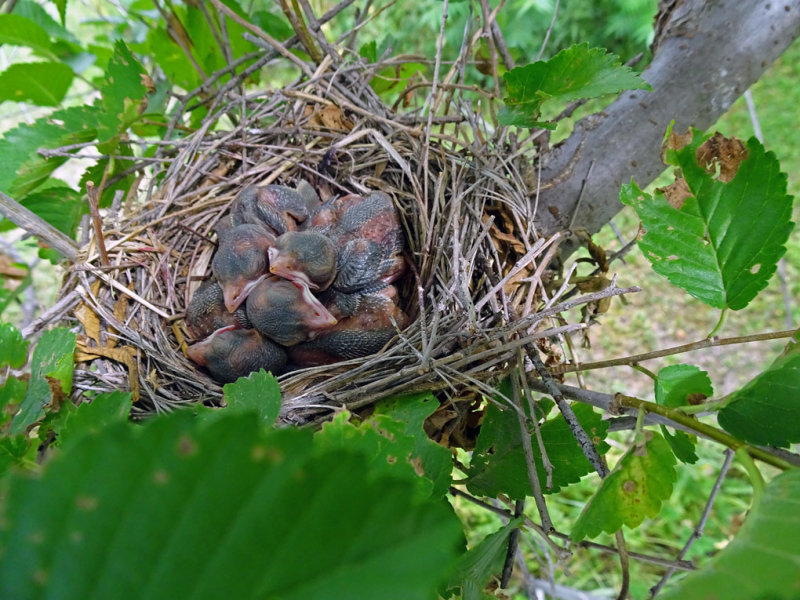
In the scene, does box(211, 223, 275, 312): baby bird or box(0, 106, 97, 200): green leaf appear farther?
box(211, 223, 275, 312): baby bird

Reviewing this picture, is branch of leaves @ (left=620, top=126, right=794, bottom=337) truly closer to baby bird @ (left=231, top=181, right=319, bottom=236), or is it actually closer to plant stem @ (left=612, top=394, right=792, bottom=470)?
plant stem @ (left=612, top=394, right=792, bottom=470)

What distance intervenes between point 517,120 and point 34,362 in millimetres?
717

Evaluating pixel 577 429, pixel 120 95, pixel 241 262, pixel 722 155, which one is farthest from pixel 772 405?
pixel 120 95

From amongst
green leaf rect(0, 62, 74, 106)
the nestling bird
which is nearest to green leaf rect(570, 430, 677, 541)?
the nestling bird

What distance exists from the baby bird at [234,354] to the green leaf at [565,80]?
0.60m

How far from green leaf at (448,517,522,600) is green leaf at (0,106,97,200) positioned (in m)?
0.87

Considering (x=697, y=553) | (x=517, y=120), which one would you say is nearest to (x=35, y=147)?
(x=517, y=120)

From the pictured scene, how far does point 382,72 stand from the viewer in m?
1.12

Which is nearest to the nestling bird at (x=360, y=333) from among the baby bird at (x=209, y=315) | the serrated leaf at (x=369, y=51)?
the baby bird at (x=209, y=315)

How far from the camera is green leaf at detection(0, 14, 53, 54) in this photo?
2.90ft

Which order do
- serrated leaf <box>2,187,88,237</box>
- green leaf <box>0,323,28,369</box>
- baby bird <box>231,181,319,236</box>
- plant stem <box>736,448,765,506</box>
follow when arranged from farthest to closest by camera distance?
1. baby bird <box>231,181,319,236</box>
2. serrated leaf <box>2,187,88,237</box>
3. green leaf <box>0,323,28,369</box>
4. plant stem <box>736,448,765,506</box>

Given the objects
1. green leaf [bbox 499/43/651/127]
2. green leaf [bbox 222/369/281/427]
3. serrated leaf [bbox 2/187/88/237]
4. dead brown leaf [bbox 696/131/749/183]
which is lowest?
green leaf [bbox 222/369/281/427]

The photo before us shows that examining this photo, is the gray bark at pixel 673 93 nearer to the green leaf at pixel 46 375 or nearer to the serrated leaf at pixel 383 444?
the serrated leaf at pixel 383 444

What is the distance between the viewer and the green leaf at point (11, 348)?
2.29 ft
